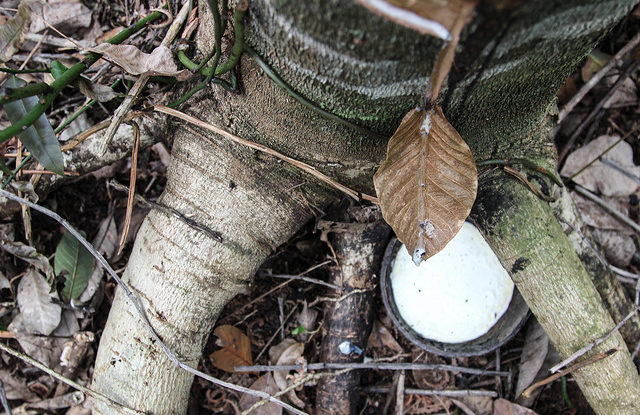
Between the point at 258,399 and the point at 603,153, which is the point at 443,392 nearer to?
the point at 258,399

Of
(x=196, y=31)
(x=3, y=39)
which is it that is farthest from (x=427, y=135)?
(x=3, y=39)

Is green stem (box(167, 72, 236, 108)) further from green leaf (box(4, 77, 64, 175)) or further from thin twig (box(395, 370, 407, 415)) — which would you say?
thin twig (box(395, 370, 407, 415))

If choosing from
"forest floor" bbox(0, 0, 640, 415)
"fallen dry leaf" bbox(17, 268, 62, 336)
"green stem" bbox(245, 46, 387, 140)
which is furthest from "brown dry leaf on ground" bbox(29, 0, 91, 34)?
"green stem" bbox(245, 46, 387, 140)

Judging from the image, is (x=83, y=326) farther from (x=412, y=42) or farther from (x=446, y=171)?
(x=412, y=42)

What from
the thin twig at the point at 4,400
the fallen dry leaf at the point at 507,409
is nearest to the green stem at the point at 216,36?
the thin twig at the point at 4,400

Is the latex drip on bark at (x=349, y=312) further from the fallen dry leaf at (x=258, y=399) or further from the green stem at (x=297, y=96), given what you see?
the green stem at (x=297, y=96)

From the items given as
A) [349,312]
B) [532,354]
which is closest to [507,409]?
[532,354]
